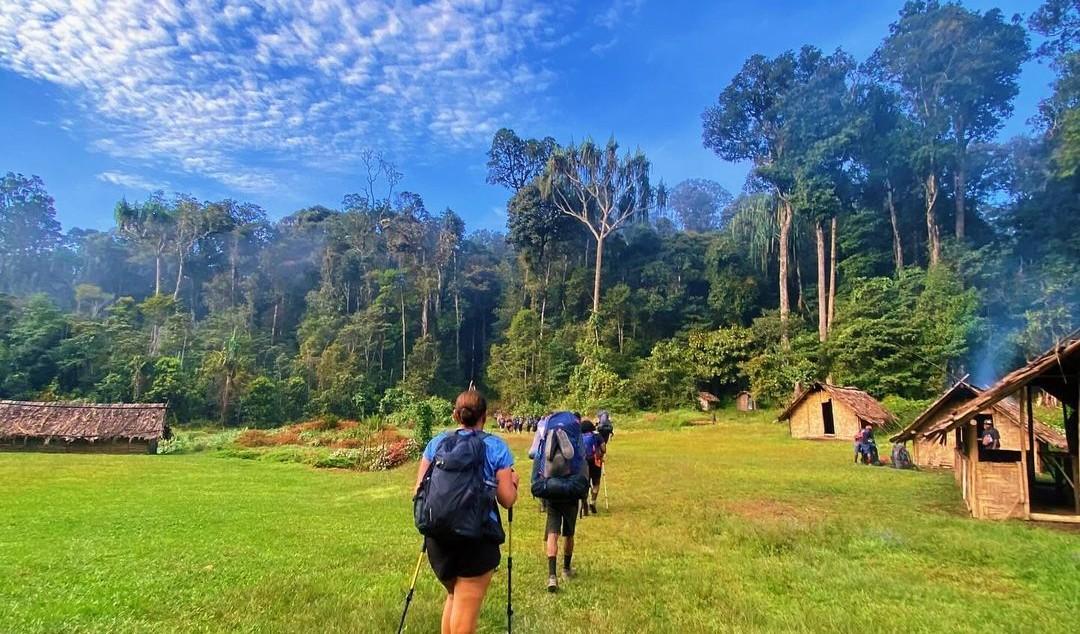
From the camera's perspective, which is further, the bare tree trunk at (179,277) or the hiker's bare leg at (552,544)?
the bare tree trunk at (179,277)

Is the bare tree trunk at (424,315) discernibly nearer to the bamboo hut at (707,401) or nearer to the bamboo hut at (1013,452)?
the bamboo hut at (707,401)

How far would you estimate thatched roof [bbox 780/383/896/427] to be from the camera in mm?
24078

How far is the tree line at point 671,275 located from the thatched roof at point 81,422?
44.1 feet

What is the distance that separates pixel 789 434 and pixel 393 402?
95.8ft

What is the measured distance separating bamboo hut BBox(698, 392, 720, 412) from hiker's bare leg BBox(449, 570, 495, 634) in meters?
36.9

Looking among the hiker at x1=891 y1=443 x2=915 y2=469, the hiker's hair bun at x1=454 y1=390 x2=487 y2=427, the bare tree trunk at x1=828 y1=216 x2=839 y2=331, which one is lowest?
the hiker at x1=891 y1=443 x2=915 y2=469

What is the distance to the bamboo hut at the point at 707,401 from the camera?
128 feet

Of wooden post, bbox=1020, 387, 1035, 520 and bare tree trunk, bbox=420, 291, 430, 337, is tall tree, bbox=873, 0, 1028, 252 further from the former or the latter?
bare tree trunk, bbox=420, 291, 430, 337

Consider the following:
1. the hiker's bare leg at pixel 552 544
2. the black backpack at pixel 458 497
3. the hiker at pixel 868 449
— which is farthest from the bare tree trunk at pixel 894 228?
the black backpack at pixel 458 497

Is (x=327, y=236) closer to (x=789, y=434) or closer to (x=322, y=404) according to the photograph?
(x=322, y=404)

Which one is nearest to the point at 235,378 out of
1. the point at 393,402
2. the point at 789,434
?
the point at 393,402

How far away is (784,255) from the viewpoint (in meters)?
41.7

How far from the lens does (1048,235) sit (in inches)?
1342

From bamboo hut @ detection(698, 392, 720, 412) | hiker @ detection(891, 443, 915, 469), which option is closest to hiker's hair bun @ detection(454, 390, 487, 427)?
hiker @ detection(891, 443, 915, 469)
